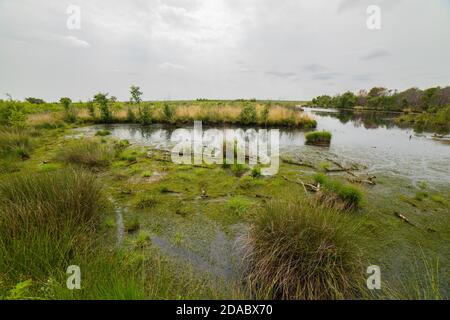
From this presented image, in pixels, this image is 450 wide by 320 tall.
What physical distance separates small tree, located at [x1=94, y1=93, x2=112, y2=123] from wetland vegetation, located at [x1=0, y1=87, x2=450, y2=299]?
13.6 m

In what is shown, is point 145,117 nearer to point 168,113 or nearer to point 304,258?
point 168,113

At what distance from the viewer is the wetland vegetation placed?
2.17m

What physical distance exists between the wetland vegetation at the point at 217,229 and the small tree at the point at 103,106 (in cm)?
1364

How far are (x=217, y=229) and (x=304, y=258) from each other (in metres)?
1.87

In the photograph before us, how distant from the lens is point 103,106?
782 inches

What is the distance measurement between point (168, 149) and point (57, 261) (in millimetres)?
7847

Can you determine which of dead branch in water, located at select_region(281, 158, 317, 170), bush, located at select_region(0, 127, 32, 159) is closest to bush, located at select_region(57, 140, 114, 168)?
bush, located at select_region(0, 127, 32, 159)

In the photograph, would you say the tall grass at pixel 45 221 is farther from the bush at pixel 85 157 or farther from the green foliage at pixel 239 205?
the bush at pixel 85 157

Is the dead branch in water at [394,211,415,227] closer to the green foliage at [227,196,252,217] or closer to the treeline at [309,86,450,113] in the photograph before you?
the green foliage at [227,196,252,217]

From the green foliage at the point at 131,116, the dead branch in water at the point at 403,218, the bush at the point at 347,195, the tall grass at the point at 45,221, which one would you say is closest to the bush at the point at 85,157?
the tall grass at the point at 45,221

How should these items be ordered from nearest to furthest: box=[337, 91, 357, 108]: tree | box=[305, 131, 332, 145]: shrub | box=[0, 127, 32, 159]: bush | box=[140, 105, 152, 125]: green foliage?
box=[0, 127, 32, 159]: bush, box=[305, 131, 332, 145]: shrub, box=[140, 105, 152, 125]: green foliage, box=[337, 91, 357, 108]: tree

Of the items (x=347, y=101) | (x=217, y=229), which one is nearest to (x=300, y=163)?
(x=217, y=229)

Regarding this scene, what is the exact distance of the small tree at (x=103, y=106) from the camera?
19453 mm
